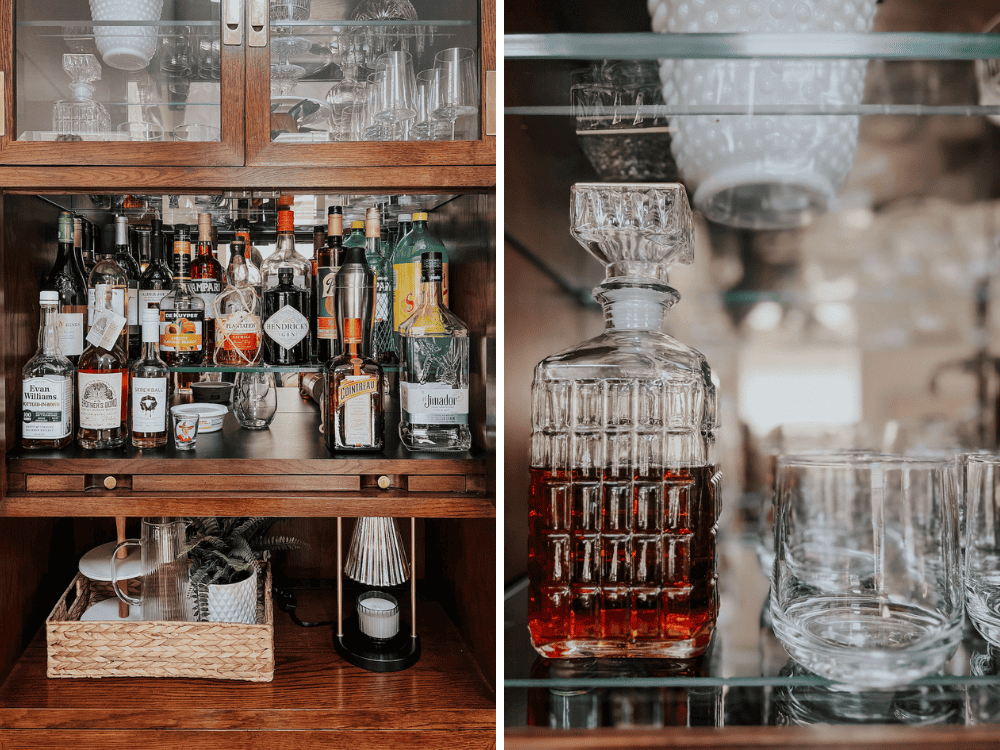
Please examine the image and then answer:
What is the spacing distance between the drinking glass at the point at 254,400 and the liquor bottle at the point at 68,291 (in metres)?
0.29

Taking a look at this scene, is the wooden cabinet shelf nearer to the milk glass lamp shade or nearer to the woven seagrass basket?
the woven seagrass basket

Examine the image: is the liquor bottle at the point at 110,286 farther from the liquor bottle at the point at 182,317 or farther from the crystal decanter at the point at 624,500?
the crystal decanter at the point at 624,500

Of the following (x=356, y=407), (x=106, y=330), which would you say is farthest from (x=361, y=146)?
(x=106, y=330)

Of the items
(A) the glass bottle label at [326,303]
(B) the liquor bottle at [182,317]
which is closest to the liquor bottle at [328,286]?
(A) the glass bottle label at [326,303]

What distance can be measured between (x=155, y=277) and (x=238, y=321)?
22 cm

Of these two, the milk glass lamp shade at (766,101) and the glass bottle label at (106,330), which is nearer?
the milk glass lamp shade at (766,101)

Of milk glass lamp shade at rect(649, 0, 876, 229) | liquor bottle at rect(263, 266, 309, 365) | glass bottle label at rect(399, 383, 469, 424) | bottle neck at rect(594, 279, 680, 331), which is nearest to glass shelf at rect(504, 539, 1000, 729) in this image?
bottle neck at rect(594, 279, 680, 331)

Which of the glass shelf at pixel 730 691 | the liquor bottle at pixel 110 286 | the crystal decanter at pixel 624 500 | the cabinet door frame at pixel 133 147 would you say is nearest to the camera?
the glass shelf at pixel 730 691

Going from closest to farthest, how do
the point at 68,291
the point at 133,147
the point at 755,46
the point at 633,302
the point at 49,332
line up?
the point at 755,46 < the point at 633,302 < the point at 133,147 < the point at 49,332 < the point at 68,291

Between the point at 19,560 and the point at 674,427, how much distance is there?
116cm

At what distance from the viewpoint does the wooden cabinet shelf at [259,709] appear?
108cm

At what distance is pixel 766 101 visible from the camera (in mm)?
649

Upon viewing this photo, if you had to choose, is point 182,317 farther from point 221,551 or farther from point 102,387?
point 221,551

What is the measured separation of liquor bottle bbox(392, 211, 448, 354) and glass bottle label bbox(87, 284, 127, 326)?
49cm
